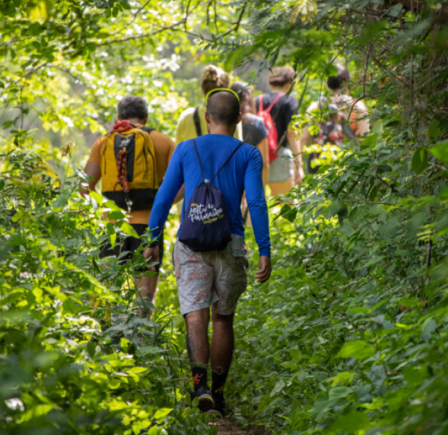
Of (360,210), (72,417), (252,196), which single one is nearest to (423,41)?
(360,210)

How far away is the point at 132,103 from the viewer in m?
4.69

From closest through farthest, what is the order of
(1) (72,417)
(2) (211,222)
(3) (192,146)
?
(1) (72,417)
(2) (211,222)
(3) (192,146)

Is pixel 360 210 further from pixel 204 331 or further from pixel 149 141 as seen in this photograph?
pixel 149 141

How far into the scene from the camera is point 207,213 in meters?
3.30

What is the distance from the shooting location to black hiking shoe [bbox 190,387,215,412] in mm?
3213

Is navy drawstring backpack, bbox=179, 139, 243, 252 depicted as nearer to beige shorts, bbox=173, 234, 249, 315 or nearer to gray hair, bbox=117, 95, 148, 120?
beige shorts, bbox=173, 234, 249, 315

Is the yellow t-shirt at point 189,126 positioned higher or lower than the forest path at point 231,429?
higher

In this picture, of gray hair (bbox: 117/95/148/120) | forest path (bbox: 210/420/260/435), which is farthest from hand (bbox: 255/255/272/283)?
gray hair (bbox: 117/95/148/120)

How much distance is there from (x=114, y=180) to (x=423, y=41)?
270 centimetres

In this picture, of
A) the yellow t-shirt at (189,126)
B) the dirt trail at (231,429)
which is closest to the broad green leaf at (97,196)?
the dirt trail at (231,429)

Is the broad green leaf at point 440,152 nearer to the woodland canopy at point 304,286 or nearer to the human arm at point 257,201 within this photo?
the woodland canopy at point 304,286

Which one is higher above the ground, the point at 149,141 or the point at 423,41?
the point at 423,41

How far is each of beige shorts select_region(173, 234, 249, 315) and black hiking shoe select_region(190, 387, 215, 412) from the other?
0.47 m

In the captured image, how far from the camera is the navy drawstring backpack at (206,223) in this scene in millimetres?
3279
